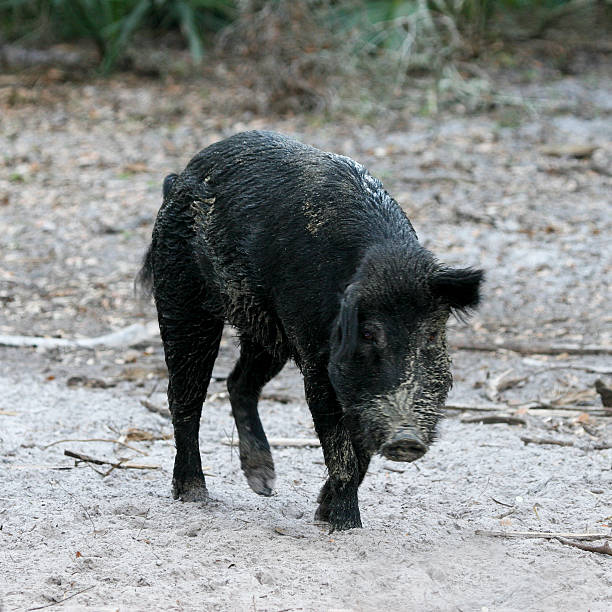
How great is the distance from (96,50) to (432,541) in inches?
510

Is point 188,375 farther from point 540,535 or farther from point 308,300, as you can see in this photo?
point 540,535

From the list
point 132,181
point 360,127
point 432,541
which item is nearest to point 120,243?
point 132,181

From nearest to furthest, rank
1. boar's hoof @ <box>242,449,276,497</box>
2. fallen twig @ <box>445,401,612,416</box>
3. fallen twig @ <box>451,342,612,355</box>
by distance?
boar's hoof @ <box>242,449,276,497</box>
fallen twig @ <box>445,401,612,416</box>
fallen twig @ <box>451,342,612,355</box>

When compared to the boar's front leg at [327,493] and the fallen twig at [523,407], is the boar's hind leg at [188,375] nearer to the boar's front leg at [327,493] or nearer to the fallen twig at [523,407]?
the boar's front leg at [327,493]

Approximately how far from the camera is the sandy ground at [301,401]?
152 inches

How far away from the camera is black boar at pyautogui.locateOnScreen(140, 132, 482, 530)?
12.7ft

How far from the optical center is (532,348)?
727 cm

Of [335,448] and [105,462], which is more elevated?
[335,448]

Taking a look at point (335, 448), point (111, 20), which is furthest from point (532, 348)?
point (111, 20)

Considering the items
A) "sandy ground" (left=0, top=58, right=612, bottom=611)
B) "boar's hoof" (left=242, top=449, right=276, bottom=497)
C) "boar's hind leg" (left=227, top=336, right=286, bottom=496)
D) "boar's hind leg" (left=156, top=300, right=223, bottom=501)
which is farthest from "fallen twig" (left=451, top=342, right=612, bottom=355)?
"boar's hind leg" (left=156, top=300, right=223, bottom=501)

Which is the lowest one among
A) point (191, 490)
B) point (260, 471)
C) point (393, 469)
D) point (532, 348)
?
point (532, 348)

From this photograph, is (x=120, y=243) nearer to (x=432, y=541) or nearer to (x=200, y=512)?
(x=200, y=512)

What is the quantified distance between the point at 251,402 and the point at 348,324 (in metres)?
1.62

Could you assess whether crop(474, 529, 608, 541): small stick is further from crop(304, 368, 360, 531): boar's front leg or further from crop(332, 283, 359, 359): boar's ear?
crop(332, 283, 359, 359): boar's ear
